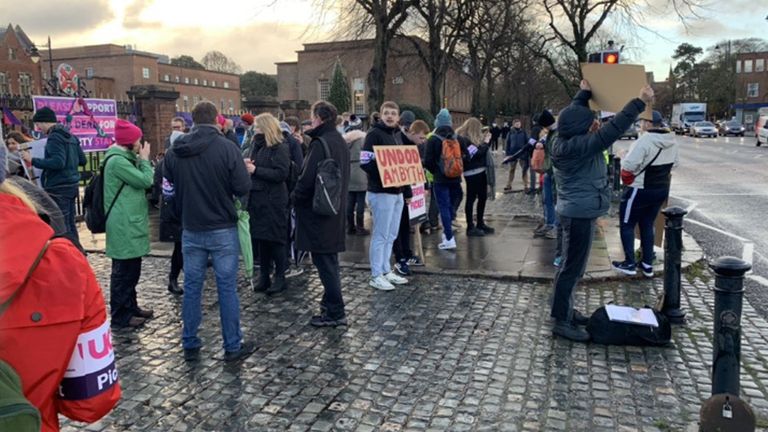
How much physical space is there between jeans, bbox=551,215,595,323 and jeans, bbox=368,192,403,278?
2061mm

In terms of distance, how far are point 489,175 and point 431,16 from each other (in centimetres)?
1533

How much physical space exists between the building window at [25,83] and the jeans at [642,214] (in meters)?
64.6

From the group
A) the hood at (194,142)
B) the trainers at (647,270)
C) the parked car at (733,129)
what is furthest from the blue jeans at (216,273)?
the parked car at (733,129)

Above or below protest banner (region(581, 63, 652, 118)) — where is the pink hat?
below

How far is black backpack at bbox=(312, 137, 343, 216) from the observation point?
5.43 metres

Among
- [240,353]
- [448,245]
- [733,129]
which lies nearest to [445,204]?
[448,245]

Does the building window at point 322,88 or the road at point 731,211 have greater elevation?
the building window at point 322,88

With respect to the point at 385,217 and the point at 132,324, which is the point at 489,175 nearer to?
the point at 385,217

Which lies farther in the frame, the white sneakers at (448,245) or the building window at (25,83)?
the building window at (25,83)

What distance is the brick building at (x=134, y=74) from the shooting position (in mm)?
78312

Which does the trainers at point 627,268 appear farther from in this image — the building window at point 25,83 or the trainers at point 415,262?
the building window at point 25,83

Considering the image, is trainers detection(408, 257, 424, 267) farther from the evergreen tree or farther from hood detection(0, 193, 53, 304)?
the evergreen tree

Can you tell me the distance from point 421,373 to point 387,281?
2416mm

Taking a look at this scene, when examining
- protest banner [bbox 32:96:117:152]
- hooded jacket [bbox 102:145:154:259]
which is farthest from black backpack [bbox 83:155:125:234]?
protest banner [bbox 32:96:117:152]
